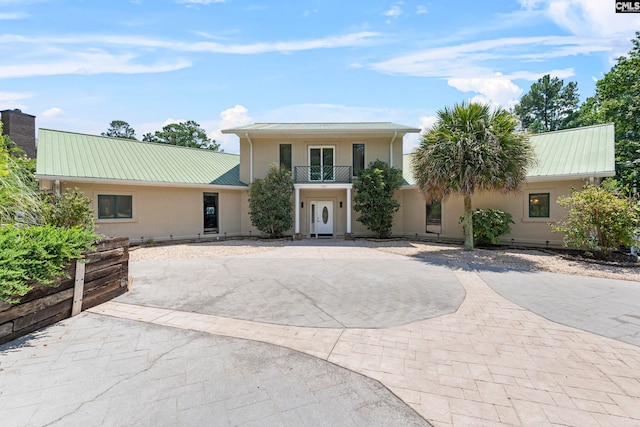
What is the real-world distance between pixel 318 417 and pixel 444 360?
176 centimetres

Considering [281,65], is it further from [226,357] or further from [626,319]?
[626,319]

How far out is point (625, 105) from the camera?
18156mm

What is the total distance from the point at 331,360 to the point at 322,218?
13.4m

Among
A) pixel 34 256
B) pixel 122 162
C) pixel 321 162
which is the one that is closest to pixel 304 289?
pixel 34 256

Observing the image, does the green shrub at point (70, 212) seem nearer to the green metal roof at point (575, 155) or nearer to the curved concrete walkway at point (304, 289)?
the curved concrete walkway at point (304, 289)

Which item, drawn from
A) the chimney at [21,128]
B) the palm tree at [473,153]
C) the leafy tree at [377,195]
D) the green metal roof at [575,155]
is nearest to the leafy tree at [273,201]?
the leafy tree at [377,195]

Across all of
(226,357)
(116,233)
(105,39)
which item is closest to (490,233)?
(226,357)

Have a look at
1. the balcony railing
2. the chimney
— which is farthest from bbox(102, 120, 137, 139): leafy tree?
the balcony railing

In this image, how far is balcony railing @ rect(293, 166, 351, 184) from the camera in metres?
16.6

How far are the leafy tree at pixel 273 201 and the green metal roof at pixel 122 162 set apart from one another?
6.57 ft

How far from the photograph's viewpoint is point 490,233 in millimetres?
12289

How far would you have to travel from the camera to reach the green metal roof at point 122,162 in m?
12.2

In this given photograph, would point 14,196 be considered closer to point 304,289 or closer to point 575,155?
point 304,289

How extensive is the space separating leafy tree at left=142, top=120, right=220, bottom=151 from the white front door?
28.9 metres
